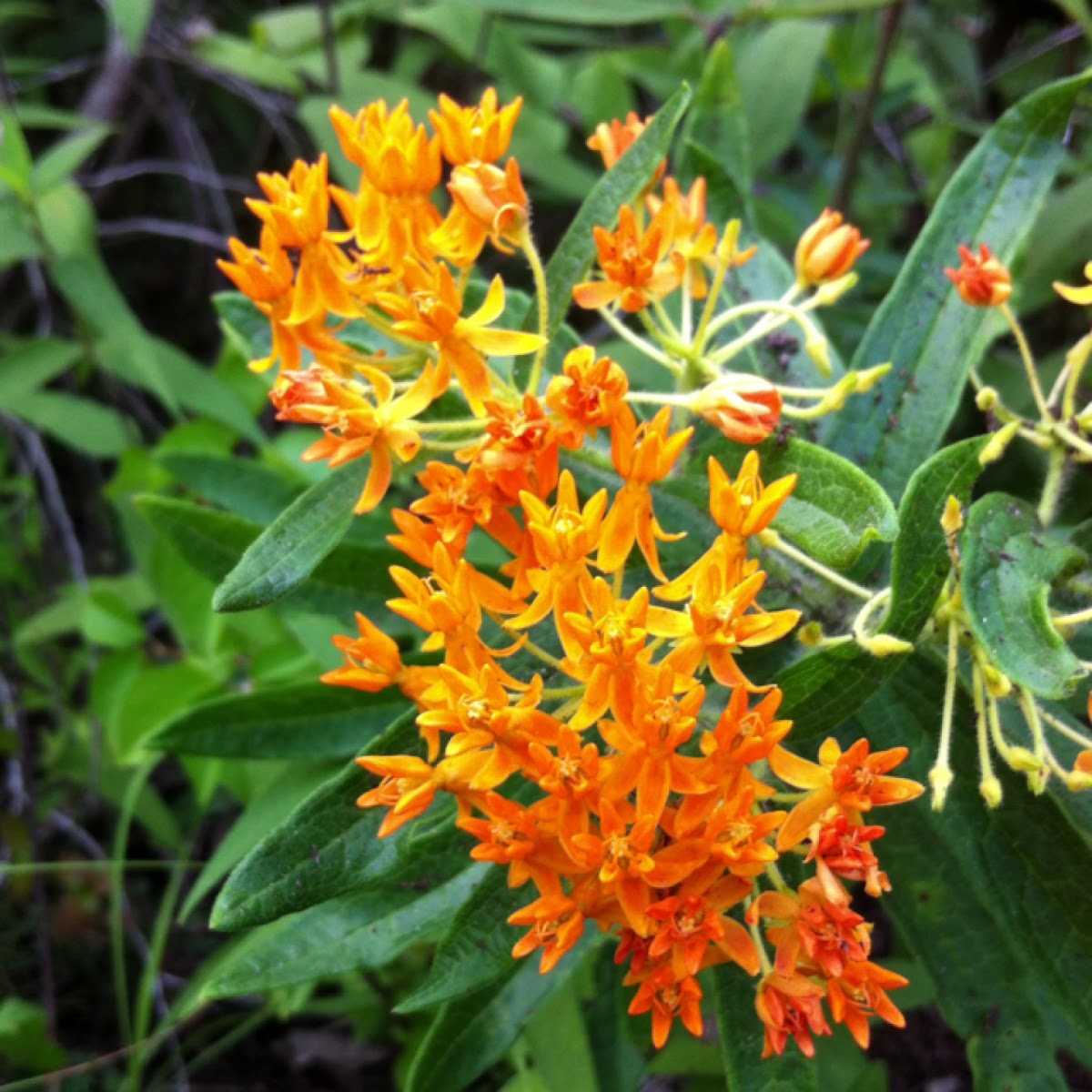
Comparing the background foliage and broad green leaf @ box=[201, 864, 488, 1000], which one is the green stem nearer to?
the background foliage

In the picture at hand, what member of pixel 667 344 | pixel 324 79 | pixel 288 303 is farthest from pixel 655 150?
pixel 324 79

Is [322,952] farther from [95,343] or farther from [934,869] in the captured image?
[95,343]

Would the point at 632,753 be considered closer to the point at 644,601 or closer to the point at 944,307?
the point at 644,601

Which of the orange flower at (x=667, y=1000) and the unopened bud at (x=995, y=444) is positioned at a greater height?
the unopened bud at (x=995, y=444)

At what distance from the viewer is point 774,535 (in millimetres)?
1510

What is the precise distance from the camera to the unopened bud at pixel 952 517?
135 cm

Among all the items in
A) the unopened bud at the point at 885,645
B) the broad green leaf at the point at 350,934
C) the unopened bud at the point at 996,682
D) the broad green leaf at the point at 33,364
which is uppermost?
the unopened bud at the point at 885,645

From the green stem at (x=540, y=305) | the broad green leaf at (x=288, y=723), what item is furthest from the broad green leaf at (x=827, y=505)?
the broad green leaf at (x=288, y=723)

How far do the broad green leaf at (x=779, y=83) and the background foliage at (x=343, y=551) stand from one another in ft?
0.03

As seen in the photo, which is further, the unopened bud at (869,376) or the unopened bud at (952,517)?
the unopened bud at (869,376)

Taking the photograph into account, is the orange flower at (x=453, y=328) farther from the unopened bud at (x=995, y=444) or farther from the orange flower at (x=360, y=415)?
the unopened bud at (x=995, y=444)

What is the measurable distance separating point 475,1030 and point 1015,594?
1155 mm

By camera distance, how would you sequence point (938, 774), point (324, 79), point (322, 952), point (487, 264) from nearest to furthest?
point (938, 774) → point (322, 952) → point (324, 79) → point (487, 264)

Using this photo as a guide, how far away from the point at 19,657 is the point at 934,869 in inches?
112
